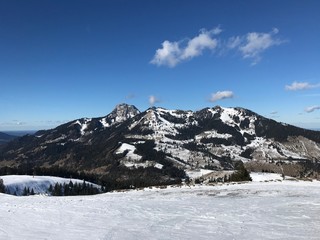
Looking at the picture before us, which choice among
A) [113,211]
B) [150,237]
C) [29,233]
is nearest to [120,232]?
[150,237]

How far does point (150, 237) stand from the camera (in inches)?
745

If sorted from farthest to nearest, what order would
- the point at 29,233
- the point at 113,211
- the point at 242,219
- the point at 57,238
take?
the point at 113,211 < the point at 242,219 < the point at 29,233 < the point at 57,238

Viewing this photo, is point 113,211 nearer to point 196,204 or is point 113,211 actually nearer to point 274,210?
point 196,204

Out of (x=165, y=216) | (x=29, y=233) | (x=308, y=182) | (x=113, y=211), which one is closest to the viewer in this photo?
(x=29, y=233)

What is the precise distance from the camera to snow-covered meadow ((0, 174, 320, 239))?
19.6 m

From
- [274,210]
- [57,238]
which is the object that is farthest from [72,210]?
[274,210]

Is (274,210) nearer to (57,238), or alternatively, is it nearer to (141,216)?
(141,216)

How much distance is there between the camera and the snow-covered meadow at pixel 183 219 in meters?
19.6

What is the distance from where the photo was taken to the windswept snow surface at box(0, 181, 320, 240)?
19609 mm

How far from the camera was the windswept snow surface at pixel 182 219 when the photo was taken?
19.6m

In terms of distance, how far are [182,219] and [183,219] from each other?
73 millimetres

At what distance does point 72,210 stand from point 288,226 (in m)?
17.3

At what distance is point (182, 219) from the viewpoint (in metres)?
24.1

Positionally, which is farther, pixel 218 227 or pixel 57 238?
pixel 218 227
